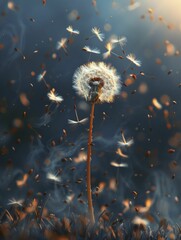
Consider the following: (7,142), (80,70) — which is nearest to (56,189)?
(7,142)

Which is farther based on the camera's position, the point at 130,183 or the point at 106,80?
the point at 130,183

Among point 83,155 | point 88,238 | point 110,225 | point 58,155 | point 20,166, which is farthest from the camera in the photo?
point 20,166

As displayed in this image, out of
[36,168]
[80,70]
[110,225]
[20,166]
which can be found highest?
[110,225]

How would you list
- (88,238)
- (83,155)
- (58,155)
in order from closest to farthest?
(88,238)
(58,155)
(83,155)

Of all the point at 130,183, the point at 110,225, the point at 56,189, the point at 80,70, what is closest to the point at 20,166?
the point at 56,189

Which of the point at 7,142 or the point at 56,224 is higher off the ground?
the point at 56,224

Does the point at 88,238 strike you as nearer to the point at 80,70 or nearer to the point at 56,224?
the point at 56,224
